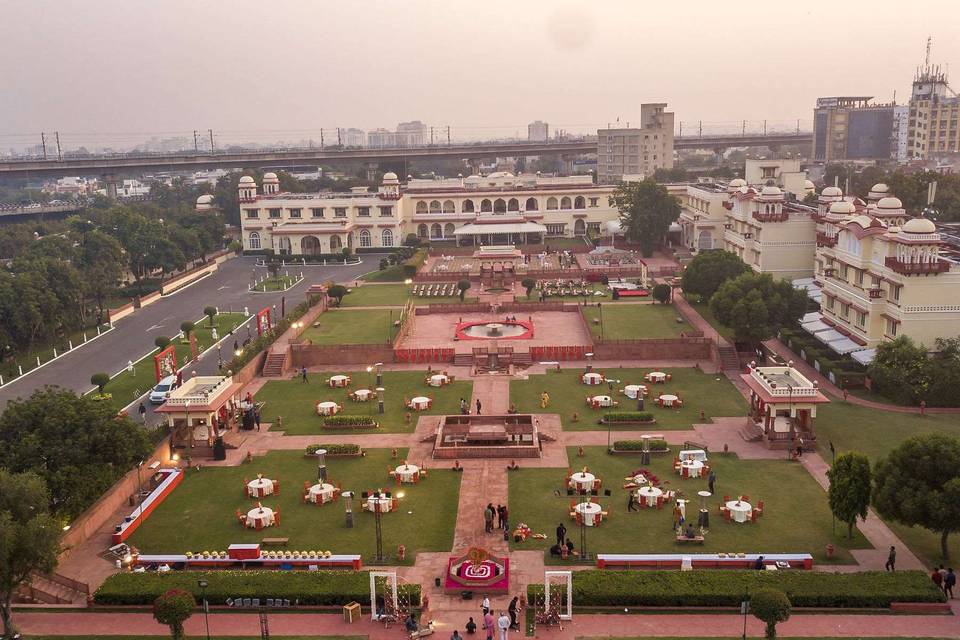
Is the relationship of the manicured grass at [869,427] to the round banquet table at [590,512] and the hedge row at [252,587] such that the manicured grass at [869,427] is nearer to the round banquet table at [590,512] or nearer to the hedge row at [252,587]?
the round banquet table at [590,512]

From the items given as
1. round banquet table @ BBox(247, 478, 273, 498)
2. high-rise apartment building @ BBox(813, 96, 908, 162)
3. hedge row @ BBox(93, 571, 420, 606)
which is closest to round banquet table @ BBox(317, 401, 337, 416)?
round banquet table @ BBox(247, 478, 273, 498)

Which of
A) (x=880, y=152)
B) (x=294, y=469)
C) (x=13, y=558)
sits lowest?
(x=294, y=469)

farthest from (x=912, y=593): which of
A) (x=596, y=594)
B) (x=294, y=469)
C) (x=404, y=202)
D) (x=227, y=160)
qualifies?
(x=227, y=160)

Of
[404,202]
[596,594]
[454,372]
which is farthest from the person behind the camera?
[404,202]

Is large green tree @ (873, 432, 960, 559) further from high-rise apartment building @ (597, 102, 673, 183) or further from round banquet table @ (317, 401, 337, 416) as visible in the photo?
high-rise apartment building @ (597, 102, 673, 183)

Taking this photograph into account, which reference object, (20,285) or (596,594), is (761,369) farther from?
(20,285)

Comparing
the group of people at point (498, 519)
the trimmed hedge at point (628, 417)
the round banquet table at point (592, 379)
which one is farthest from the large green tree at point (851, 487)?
the round banquet table at point (592, 379)
